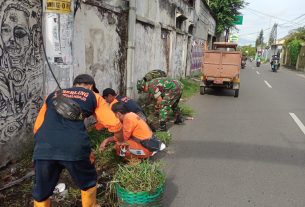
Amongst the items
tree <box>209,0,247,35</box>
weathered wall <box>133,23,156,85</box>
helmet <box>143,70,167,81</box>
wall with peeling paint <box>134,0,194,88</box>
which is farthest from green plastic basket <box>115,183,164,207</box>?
tree <box>209,0,247,35</box>

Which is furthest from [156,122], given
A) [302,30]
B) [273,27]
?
[273,27]

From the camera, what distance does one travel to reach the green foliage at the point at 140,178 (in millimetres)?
3404

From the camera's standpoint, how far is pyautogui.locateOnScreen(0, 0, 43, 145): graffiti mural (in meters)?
4.42

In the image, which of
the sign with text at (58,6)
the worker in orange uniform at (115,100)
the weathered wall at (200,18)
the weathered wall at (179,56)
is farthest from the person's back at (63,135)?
the weathered wall at (200,18)

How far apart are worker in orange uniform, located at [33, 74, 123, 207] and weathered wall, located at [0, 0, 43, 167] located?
1.63m

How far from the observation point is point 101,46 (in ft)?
23.7

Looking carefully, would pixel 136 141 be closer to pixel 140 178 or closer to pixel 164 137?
pixel 140 178

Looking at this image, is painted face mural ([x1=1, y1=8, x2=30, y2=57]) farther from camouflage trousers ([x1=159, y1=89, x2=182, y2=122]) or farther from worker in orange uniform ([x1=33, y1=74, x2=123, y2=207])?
camouflage trousers ([x1=159, y1=89, x2=182, y2=122])

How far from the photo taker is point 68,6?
4188 mm

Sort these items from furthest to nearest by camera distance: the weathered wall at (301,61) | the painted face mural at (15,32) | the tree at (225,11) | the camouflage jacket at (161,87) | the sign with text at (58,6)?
the weathered wall at (301,61)
the tree at (225,11)
the camouflage jacket at (161,87)
the painted face mural at (15,32)
the sign with text at (58,6)

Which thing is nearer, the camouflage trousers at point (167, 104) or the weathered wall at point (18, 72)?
the weathered wall at point (18, 72)

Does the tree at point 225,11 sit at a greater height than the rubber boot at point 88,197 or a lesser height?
greater

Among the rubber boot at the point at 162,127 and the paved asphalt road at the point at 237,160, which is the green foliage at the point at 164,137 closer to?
the paved asphalt road at the point at 237,160

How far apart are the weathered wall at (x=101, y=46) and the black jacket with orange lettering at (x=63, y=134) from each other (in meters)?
2.95
